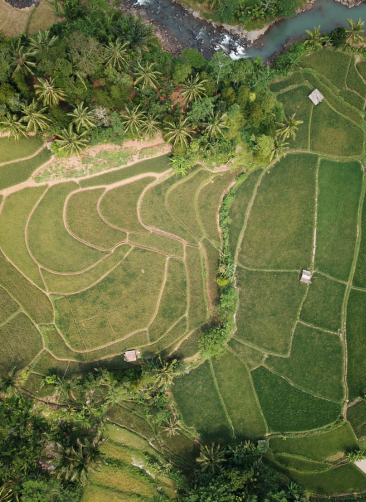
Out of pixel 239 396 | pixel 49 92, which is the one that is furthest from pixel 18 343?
pixel 49 92

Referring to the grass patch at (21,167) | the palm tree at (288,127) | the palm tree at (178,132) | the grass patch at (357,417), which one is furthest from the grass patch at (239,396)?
the grass patch at (21,167)

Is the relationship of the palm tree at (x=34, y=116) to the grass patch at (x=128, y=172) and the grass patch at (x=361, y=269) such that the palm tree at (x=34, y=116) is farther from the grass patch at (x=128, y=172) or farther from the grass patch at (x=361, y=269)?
the grass patch at (x=361, y=269)

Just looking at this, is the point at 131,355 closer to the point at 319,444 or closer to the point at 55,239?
the point at 55,239

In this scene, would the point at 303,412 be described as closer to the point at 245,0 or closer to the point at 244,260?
the point at 244,260

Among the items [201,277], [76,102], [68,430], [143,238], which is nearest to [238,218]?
[201,277]

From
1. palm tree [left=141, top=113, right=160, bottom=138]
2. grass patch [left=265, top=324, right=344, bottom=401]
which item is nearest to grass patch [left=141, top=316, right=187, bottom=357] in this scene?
grass patch [left=265, top=324, right=344, bottom=401]

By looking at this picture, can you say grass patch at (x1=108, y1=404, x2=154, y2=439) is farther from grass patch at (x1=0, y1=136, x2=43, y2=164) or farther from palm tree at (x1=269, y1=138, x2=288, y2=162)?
palm tree at (x1=269, y1=138, x2=288, y2=162)
